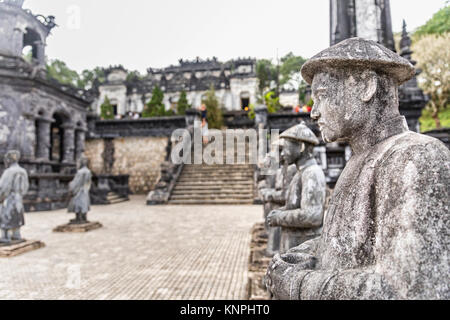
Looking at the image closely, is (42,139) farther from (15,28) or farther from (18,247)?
(18,247)

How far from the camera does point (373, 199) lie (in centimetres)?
109

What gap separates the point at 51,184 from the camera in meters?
11.7

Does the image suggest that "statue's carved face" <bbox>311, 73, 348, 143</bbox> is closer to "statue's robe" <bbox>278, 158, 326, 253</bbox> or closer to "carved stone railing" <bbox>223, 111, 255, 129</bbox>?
"statue's robe" <bbox>278, 158, 326, 253</bbox>

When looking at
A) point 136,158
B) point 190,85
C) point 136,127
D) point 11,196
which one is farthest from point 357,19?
point 190,85

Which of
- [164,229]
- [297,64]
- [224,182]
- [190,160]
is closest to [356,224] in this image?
[164,229]

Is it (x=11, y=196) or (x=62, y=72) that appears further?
(x=62, y=72)

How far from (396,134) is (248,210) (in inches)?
370

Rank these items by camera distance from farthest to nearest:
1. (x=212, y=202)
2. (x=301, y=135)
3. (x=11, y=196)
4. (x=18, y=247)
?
(x=212, y=202) < (x=11, y=196) < (x=18, y=247) < (x=301, y=135)

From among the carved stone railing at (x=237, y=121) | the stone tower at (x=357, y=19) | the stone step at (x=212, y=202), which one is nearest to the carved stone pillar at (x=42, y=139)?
the stone step at (x=212, y=202)

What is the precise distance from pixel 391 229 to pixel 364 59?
2.17 feet

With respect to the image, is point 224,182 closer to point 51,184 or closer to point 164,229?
point 164,229

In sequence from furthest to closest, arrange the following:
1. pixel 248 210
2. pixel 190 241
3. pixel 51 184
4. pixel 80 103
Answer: pixel 80 103, pixel 51 184, pixel 248 210, pixel 190 241

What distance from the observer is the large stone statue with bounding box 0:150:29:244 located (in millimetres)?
5516

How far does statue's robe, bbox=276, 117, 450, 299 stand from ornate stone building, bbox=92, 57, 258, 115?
32.8 metres
